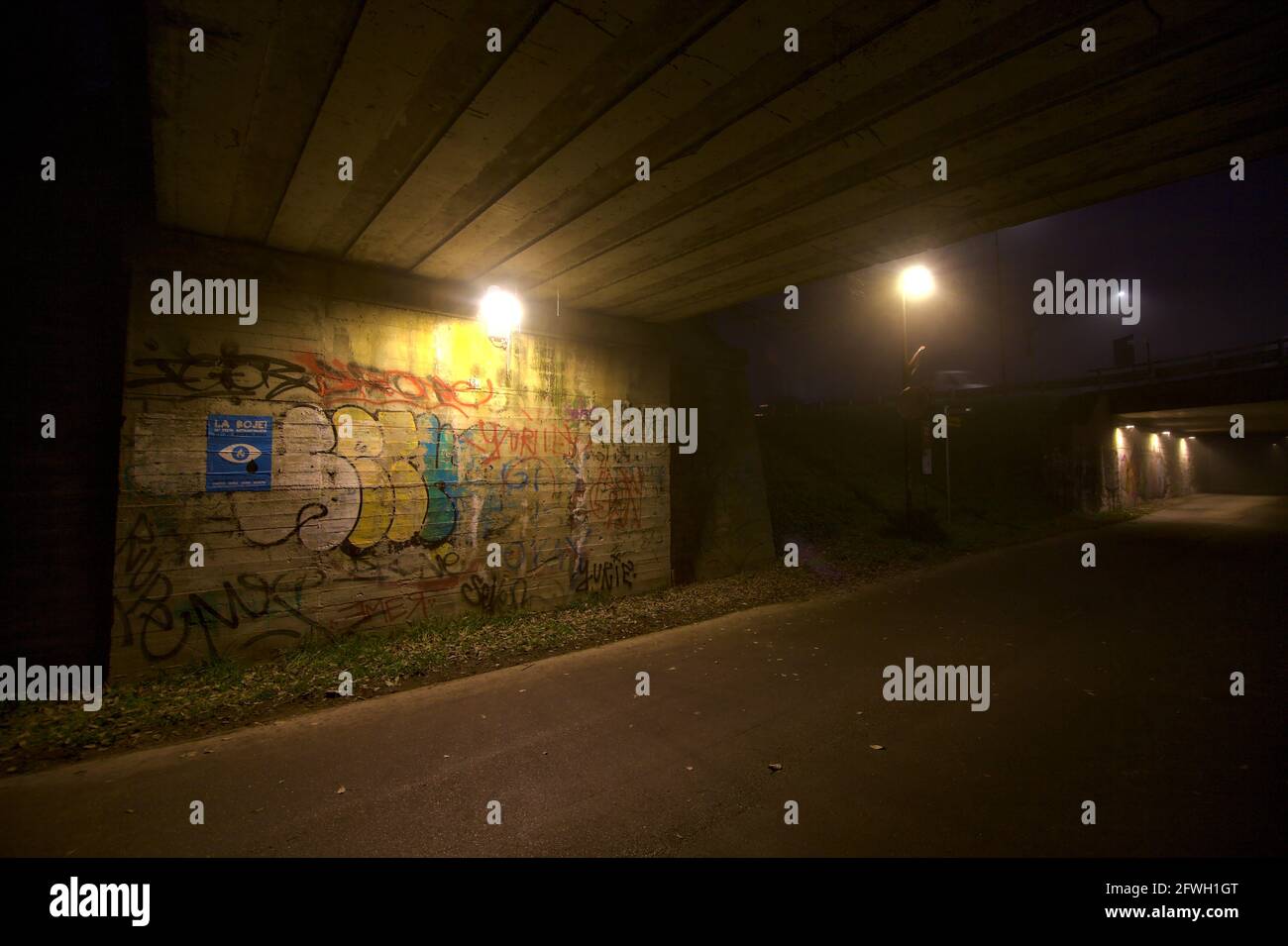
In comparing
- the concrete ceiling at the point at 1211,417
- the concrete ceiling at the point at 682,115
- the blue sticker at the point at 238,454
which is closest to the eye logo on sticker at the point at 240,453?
the blue sticker at the point at 238,454

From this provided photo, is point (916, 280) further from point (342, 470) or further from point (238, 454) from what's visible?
point (238, 454)

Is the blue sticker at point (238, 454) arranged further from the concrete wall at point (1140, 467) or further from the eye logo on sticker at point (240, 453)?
the concrete wall at point (1140, 467)

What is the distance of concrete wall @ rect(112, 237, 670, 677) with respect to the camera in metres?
5.29

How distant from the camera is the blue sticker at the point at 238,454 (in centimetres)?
555

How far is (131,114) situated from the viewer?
5152mm

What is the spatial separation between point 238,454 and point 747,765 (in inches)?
231

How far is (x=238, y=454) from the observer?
5660 millimetres

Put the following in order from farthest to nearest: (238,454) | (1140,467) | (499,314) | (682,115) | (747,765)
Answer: (1140,467) < (499,314) < (238,454) < (682,115) < (747,765)

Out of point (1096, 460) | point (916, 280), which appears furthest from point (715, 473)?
point (1096, 460)

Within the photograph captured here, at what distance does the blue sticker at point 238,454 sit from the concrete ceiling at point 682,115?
6.56 feet

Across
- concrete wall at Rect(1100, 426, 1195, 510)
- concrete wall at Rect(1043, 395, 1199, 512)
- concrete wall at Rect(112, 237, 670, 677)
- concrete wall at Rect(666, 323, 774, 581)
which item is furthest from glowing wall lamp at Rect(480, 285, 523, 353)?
concrete wall at Rect(1100, 426, 1195, 510)
